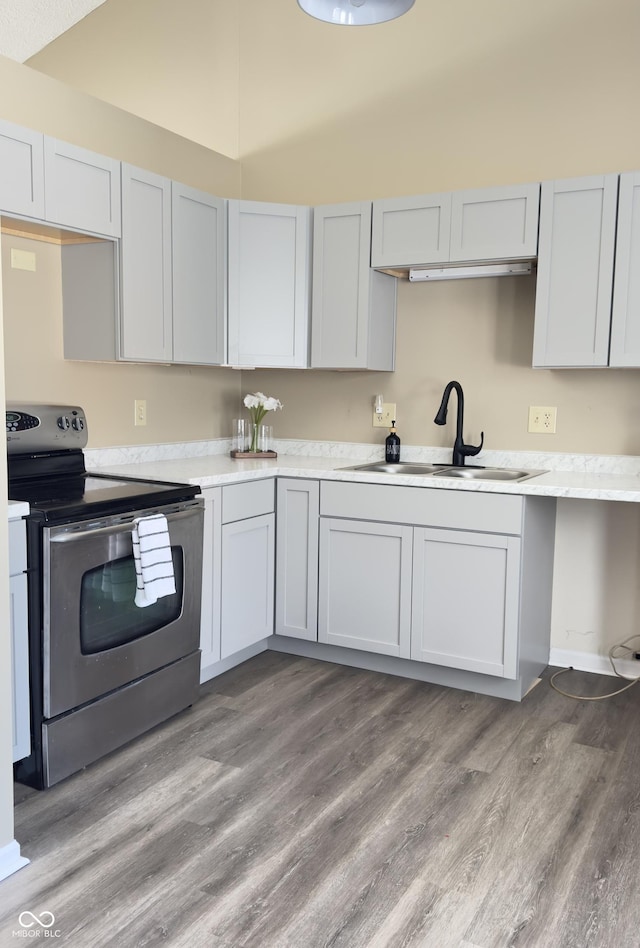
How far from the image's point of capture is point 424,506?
302 centimetres

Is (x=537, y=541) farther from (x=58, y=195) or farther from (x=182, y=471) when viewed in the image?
(x=58, y=195)

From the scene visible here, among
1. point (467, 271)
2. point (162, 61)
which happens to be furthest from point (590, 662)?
point (162, 61)

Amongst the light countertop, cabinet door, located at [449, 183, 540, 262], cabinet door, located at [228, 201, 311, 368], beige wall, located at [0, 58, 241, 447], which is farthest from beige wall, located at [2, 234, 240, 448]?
cabinet door, located at [449, 183, 540, 262]

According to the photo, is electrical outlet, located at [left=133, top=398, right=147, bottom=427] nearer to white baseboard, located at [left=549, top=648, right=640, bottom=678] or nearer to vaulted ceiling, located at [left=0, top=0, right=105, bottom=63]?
vaulted ceiling, located at [left=0, top=0, right=105, bottom=63]

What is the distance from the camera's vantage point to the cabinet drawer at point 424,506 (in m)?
2.85

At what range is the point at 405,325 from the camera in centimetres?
366

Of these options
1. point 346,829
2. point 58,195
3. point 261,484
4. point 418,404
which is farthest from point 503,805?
point 58,195

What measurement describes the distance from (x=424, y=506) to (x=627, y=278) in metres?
1.14

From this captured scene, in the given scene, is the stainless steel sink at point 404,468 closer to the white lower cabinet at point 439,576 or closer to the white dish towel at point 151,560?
the white lower cabinet at point 439,576

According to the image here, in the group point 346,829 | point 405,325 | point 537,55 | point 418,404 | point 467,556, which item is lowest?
point 346,829

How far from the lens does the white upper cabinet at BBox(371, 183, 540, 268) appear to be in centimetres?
302

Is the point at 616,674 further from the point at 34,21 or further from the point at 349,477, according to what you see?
the point at 34,21

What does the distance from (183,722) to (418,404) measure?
1.83 metres

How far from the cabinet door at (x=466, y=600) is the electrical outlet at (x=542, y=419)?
2.35 feet
